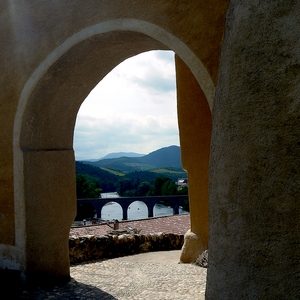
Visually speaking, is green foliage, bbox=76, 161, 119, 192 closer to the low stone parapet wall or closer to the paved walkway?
the low stone parapet wall

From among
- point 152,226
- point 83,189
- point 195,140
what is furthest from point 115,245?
point 83,189

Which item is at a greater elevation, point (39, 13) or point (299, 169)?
point (39, 13)

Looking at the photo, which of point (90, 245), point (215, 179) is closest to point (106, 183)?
point (90, 245)

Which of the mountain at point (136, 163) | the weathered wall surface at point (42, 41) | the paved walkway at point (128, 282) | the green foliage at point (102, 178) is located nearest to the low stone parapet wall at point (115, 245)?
the paved walkway at point (128, 282)

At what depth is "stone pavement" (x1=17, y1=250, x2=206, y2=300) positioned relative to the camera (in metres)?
4.74

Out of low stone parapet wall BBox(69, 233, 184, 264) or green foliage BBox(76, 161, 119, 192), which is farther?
green foliage BBox(76, 161, 119, 192)

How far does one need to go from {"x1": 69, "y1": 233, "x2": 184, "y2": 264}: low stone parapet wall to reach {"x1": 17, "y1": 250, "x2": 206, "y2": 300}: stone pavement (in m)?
0.36

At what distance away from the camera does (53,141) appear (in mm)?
5289

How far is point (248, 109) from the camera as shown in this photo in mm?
2033

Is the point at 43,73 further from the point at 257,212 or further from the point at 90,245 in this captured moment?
the point at 90,245

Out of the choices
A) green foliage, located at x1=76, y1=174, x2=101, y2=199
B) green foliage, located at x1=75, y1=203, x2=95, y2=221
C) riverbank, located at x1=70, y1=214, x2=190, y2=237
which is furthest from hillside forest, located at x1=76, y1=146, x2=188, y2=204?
riverbank, located at x1=70, y1=214, x2=190, y2=237

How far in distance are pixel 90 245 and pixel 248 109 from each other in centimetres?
620

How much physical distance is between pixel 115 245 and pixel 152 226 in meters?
8.19

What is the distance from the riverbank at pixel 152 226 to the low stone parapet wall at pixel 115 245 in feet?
17.5
